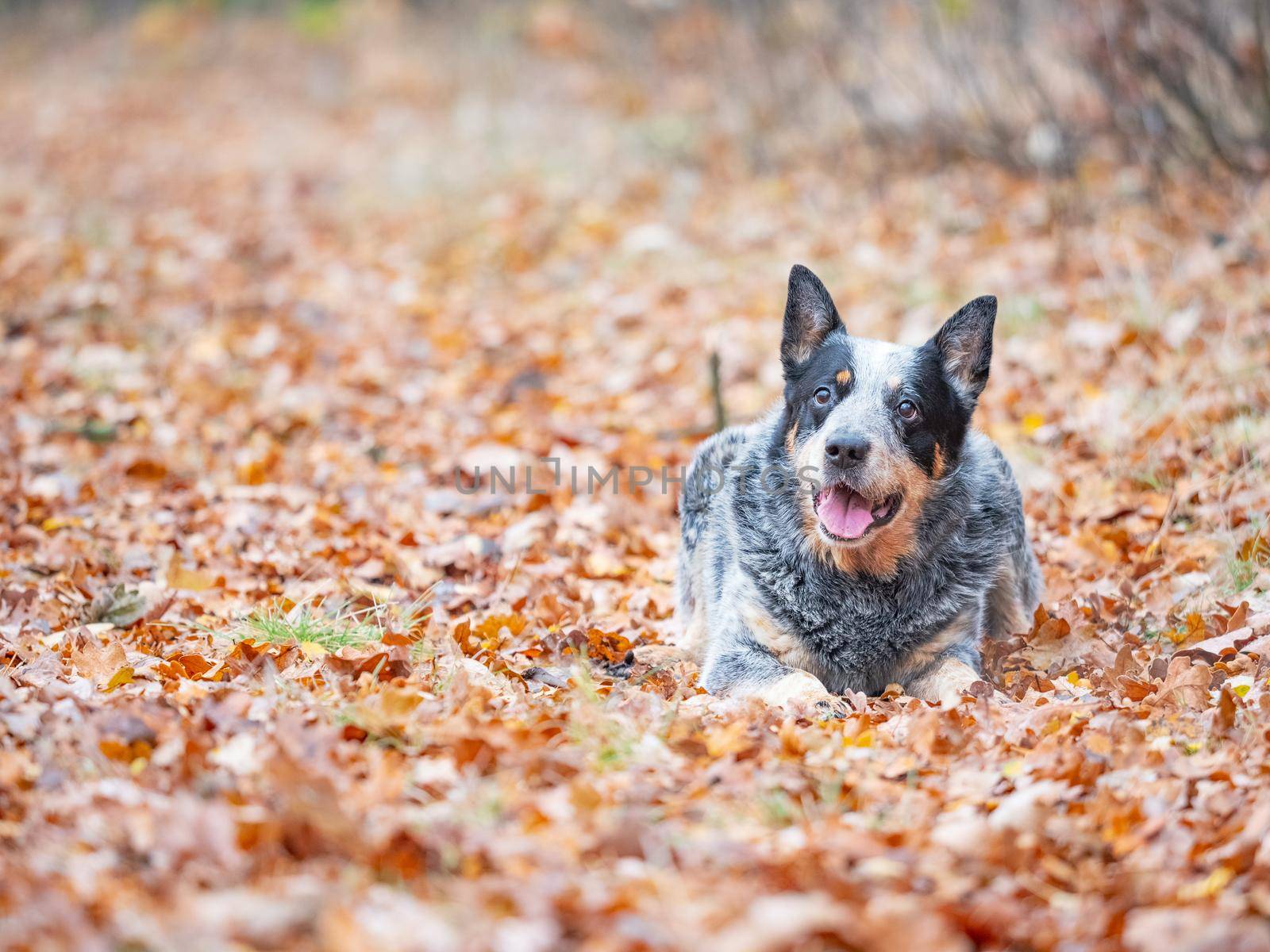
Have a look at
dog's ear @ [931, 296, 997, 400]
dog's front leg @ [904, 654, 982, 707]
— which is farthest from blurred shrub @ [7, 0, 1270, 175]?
dog's front leg @ [904, 654, 982, 707]

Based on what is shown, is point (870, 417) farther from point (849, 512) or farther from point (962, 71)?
point (962, 71)

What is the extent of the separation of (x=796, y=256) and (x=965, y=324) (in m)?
4.99

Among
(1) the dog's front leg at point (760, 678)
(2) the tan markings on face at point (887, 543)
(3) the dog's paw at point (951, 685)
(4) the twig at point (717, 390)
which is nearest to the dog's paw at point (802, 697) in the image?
(1) the dog's front leg at point (760, 678)

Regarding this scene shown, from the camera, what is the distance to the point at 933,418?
420cm

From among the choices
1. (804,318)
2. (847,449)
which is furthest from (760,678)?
(804,318)

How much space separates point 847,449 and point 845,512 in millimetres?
287

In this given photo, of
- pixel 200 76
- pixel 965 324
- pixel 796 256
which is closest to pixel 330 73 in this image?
pixel 200 76

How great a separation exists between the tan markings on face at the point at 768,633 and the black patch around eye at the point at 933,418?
0.82 meters

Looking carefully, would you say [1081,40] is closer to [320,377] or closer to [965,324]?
[965,324]

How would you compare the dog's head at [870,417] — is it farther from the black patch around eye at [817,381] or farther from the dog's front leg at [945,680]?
the dog's front leg at [945,680]

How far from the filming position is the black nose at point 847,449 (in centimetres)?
388

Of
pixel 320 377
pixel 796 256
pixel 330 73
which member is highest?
pixel 330 73

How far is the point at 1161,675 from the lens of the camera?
3.74m

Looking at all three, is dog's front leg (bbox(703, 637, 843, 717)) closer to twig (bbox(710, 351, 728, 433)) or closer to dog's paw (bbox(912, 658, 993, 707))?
dog's paw (bbox(912, 658, 993, 707))
